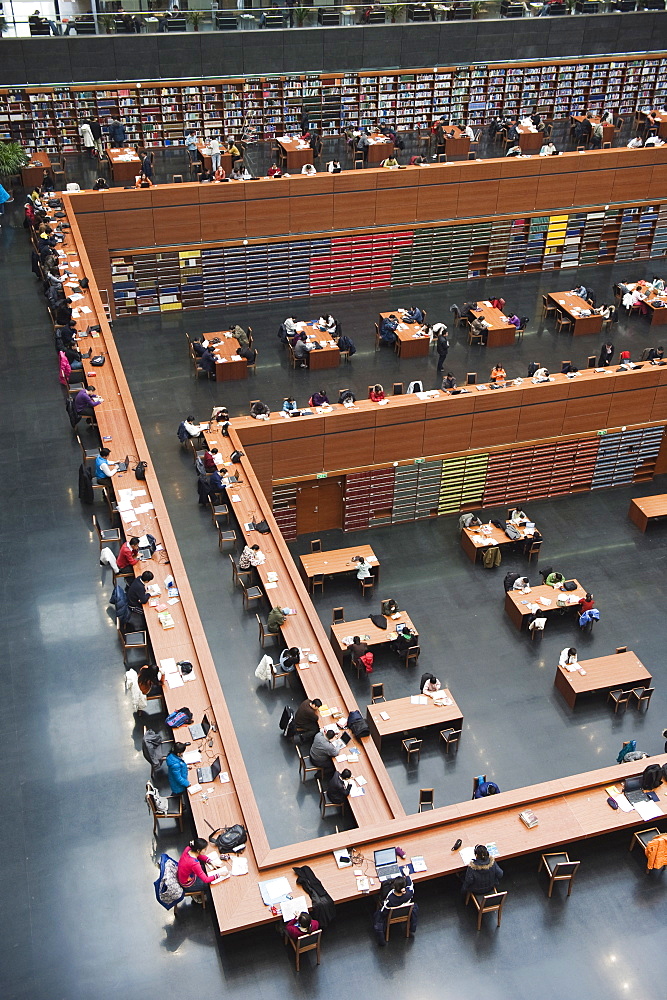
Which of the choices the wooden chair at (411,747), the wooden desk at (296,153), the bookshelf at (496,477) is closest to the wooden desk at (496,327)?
the bookshelf at (496,477)

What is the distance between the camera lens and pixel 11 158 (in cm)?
2223

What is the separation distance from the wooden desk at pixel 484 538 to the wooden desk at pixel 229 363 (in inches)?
206

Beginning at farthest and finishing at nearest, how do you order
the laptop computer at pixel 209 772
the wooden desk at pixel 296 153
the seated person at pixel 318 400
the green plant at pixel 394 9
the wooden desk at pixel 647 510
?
1. the green plant at pixel 394 9
2. the wooden desk at pixel 296 153
3. the wooden desk at pixel 647 510
4. the seated person at pixel 318 400
5. the laptop computer at pixel 209 772

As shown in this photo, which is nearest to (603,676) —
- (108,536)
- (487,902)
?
(487,902)

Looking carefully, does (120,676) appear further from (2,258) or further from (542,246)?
(542,246)

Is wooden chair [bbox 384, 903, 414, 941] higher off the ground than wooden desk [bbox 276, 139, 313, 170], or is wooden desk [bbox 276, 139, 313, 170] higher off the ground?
wooden desk [bbox 276, 139, 313, 170]


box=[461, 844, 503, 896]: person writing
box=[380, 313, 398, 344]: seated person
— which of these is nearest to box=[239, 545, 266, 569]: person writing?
box=[461, 844, 503, 896]: person writing

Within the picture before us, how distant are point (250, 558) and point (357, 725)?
3.48 metres

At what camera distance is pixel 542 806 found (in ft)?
35.5

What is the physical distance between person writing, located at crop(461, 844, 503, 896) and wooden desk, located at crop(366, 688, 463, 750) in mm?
4071

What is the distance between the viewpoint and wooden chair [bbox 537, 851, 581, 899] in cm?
1019

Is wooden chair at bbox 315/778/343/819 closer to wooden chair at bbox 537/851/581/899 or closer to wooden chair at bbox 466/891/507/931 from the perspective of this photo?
wooden chair at bbox 466/891/507/931

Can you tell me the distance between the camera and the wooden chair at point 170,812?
10297 mm

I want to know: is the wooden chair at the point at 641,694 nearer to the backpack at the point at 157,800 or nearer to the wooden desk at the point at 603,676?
the wooden desk at the point at 603,676
